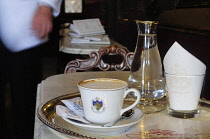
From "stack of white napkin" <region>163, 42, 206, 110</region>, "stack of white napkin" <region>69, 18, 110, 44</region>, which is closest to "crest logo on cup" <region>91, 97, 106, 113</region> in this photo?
"stack of white napkin" <region>163, 42, 206, 110</region>

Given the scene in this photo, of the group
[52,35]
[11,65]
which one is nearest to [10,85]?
[11,65]

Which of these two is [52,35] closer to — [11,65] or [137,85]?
[11,65]

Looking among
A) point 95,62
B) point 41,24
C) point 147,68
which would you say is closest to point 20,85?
point 95,62

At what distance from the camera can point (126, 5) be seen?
18.4 feet

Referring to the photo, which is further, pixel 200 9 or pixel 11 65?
pixel 200 9

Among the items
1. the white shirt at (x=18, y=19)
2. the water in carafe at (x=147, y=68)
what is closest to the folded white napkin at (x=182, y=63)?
the water in carafe at (x=147, y=68)

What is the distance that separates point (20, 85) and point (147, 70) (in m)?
1.84

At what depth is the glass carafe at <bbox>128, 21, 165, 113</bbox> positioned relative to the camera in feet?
3.15

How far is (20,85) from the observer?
263 cm

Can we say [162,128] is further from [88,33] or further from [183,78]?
[88,33]

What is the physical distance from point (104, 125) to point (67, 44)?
8.11 feet

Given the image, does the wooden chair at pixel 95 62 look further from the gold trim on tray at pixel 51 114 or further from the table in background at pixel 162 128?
the table in background at pixel 162 128

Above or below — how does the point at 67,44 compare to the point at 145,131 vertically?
below

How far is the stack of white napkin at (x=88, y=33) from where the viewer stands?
3.24m
